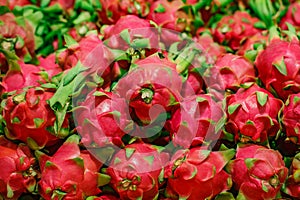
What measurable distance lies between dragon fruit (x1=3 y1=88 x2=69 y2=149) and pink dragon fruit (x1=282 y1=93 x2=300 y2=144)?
61 cm

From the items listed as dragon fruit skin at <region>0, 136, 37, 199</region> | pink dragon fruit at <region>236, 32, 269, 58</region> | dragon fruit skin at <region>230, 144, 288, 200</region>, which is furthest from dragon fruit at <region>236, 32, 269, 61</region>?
dragon fruit skin at <region>0, 136, 37, 199</region>

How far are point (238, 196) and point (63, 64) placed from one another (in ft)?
2.21

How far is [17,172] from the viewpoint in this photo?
1.37 m

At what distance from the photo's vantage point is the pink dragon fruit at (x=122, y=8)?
168cm

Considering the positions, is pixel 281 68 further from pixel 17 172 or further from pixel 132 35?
pixel 17 172

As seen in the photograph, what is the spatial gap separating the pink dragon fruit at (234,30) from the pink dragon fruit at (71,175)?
726 mm

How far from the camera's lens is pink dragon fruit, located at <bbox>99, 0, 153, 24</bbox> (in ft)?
5.52

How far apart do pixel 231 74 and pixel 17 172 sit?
0.69 metres

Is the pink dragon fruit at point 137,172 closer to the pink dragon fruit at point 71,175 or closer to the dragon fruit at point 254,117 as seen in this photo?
the pink dragon fruit at point 71,175

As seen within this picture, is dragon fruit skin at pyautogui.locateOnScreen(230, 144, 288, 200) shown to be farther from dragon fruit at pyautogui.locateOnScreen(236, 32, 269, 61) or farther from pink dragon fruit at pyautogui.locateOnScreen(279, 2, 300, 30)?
pink dragon fruit at pyautogui.locateOnScreen(279, 2, 300, 30)

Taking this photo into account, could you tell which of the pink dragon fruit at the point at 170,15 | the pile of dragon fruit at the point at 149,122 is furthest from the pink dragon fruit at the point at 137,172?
the pink dragon fruit at the point at 170,15

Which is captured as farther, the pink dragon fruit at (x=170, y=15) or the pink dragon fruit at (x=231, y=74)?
the pink dragon fruit at (x=170, y=15)

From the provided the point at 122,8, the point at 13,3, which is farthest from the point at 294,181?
the point at 13,3

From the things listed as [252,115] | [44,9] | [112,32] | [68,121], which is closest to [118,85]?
[68,121]
